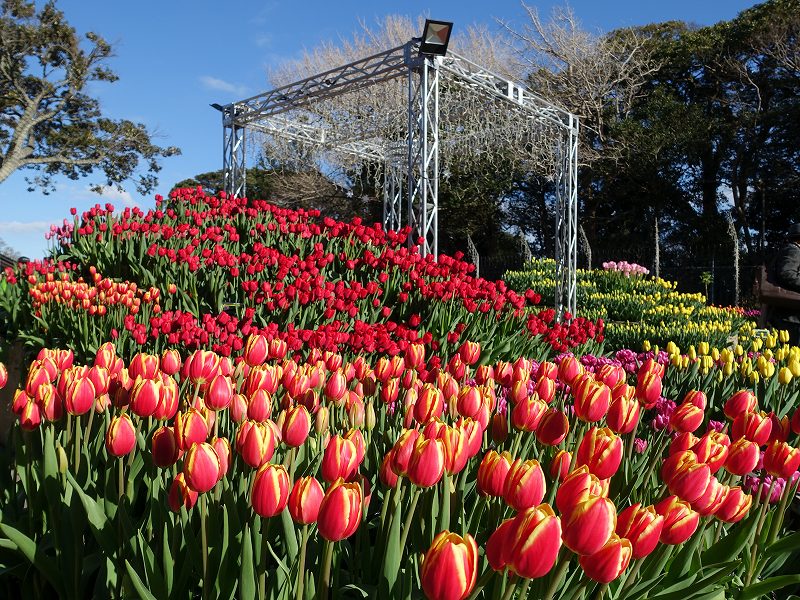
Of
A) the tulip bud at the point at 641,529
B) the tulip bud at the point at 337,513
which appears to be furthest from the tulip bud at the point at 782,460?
the tulip bud at the point at 337,513

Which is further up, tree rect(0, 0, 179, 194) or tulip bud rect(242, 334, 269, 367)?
tree rect(0, 0, 179, 194)

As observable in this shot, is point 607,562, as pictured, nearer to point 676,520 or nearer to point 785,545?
point 676,520

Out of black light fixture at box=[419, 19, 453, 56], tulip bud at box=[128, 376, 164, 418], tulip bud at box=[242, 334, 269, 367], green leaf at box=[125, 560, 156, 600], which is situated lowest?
green leaf at box=[125, 560, 156, 600]

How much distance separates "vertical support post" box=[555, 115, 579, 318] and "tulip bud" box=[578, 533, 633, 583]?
10.5 meters

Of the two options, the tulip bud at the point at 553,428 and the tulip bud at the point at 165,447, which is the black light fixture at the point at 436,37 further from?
the tulip bud at the point at 165,447

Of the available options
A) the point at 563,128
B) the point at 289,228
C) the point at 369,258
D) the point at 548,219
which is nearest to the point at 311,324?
the point at 369,258

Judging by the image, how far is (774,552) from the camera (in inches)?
48.1

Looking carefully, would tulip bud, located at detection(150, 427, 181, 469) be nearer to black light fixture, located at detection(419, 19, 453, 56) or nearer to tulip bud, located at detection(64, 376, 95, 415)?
tulip bud, located at detection(64, 376, 95, 415)

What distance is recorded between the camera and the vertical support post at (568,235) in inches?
446

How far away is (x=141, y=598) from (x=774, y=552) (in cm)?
109

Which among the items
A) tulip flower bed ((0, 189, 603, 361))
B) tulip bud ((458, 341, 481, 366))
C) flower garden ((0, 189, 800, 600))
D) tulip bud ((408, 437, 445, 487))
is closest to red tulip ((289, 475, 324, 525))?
flower garden ((0, 189, 800, 600))

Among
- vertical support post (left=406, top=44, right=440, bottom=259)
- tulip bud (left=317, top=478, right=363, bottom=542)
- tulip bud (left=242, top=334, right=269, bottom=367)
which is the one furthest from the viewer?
vertical support post (left=406, top=44, right=440, bottom=259)

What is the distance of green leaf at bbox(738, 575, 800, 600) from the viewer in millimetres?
1019

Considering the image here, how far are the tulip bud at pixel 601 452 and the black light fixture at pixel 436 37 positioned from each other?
931 centimetres
